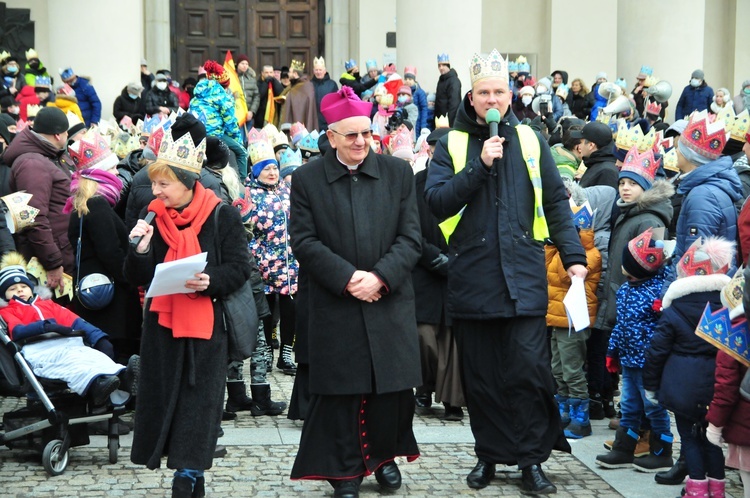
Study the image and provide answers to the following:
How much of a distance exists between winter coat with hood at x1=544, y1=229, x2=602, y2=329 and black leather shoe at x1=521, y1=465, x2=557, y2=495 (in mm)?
1797

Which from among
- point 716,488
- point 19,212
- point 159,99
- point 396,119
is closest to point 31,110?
point 159,99

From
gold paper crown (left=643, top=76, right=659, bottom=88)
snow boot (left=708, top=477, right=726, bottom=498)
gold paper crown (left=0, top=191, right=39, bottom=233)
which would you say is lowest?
snow boot (left=708, top=477, right=726, bottom=498)

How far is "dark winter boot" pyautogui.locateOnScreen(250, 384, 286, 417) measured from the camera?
870 cm

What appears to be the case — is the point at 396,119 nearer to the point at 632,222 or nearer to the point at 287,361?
the point at 287,361

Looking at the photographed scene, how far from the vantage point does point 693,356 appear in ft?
21.0

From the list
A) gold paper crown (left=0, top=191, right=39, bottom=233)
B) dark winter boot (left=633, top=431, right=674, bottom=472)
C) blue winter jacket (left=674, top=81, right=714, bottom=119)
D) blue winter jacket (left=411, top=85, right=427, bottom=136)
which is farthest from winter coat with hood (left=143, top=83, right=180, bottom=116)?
dark winter boot (left=633, top=431, right=674, bottom=472)

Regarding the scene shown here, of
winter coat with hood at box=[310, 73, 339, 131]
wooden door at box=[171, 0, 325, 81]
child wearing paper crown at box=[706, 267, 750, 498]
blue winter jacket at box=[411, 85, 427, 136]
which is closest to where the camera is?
child wearing paper crown at box=[706, 267, 750, 498]

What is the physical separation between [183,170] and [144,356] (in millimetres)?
968

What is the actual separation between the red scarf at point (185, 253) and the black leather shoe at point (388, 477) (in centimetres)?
120

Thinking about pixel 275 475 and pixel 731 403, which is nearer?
pixel 731 403

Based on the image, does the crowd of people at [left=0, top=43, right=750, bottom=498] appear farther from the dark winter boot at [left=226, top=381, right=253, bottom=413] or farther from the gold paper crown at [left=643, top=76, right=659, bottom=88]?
the gold paper crown at [left=643, top=76, right=659, bottom=88]

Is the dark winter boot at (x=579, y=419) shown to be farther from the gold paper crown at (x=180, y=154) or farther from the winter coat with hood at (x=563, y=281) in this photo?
the gold paper crown at (x=180, y=154)

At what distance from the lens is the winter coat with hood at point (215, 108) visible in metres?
12.0

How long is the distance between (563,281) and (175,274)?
3135 millimetres
